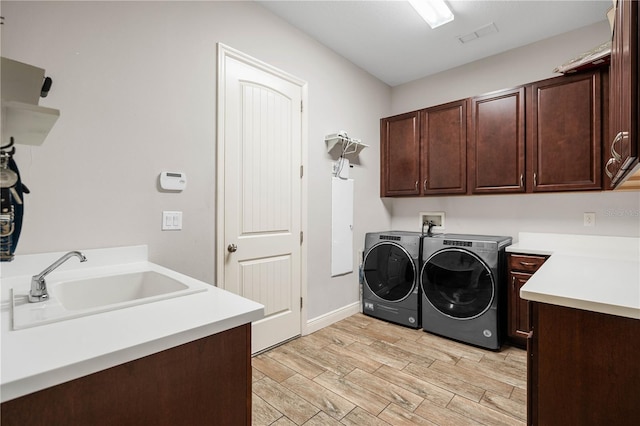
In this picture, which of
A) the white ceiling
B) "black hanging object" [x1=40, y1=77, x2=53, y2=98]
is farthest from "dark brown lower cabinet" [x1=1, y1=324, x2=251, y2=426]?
the white ceiling

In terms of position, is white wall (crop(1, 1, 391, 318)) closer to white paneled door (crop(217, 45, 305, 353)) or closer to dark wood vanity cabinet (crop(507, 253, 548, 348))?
white paneled door (crop(217, 45, 305, 353))

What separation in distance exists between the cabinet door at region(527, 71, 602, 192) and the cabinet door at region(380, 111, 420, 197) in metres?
1.02

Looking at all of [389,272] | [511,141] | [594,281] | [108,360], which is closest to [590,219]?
[511,141]

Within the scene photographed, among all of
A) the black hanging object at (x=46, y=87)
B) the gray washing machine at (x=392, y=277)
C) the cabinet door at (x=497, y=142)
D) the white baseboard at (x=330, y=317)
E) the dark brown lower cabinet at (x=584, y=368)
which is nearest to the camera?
the dark brown lower cabinet at (x=584, y=368)

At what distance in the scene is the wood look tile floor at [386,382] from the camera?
1.69 meters

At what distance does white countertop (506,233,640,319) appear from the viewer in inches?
42.1

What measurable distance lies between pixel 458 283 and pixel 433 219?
967 millimetres

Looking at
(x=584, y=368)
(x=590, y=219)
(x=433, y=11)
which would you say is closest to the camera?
(x=584, y=368)

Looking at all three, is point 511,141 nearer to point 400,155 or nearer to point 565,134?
point 565,134

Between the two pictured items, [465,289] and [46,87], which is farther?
[465,289]

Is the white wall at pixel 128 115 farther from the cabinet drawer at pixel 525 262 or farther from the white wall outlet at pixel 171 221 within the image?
the cabinet drawer at pixel 525 262

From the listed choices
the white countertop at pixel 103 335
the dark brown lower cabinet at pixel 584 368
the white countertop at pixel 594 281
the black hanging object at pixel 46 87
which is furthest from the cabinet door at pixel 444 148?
the black hanging object at pixel 46 87

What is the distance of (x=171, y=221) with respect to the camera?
188 cm

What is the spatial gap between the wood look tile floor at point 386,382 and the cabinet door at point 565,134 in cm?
145
